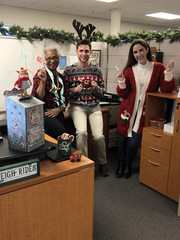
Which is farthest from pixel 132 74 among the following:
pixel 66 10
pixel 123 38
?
pixel 66 10

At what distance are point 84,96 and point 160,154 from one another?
1006 mm

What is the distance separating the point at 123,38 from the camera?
3.35 m

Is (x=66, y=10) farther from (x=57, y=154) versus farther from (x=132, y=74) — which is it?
(x=57, y=154)

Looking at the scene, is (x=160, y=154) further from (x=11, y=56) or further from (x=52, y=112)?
(x=11, y=56)

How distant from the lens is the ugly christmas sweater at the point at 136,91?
8.10 feet

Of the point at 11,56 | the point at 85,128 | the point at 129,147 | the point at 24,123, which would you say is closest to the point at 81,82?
the point at 85,128

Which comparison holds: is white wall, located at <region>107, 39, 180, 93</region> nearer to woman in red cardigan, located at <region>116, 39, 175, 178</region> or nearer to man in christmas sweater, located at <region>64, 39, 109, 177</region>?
woman in red cardigan, located at <region>116, 39, 175, 178</region>

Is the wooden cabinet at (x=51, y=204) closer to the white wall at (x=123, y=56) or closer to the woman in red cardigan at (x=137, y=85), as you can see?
the woman in red cardigan at (x=137, y=85)

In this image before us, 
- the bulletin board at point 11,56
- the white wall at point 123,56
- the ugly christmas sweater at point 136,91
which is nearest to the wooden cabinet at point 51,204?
the ugly christmas sweater at point 136,91

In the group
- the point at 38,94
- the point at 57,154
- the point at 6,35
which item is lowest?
the point at 57,154

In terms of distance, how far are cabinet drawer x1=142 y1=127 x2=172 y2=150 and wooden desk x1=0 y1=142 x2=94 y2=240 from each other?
4.25ft

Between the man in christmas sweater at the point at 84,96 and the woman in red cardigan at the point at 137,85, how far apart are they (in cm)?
27

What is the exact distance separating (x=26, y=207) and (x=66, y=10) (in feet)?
22.9

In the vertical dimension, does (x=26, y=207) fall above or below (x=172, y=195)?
above
